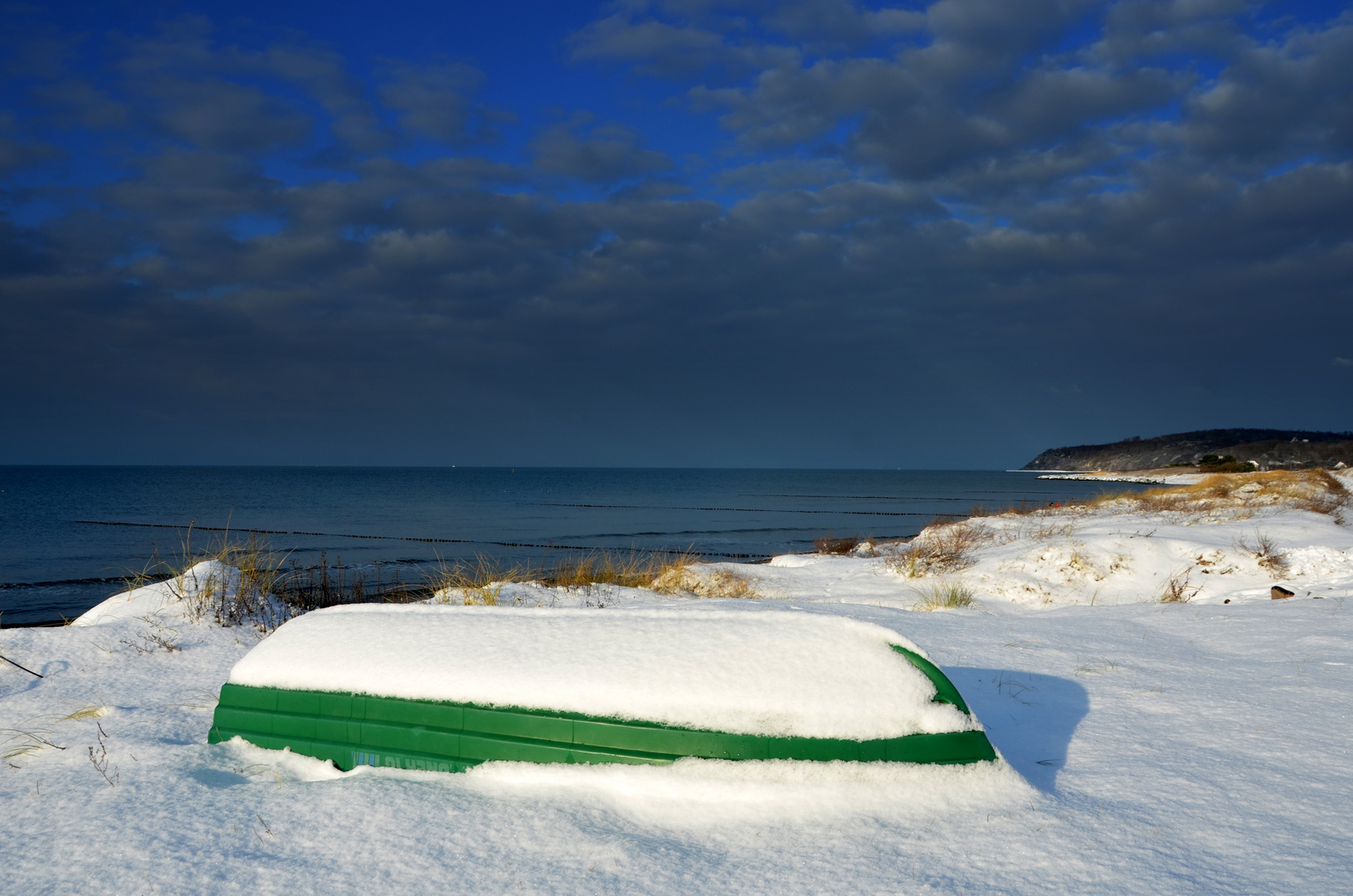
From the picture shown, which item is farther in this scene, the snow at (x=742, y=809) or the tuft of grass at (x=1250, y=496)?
the tuft of grass at (x=1250, y=496)

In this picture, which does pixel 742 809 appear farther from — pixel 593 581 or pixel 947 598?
pixel 593 581

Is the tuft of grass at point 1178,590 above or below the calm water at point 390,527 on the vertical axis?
above

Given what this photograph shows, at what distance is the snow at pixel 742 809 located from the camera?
2.16m

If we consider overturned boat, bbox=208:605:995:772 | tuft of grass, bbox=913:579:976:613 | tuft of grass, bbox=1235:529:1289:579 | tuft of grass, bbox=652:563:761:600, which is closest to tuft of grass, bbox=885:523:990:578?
tuft of grass, bbox=913:579:976:613

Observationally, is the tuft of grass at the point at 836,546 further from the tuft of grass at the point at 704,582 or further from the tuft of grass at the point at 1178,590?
the tuft of grass at the point at 1178,590

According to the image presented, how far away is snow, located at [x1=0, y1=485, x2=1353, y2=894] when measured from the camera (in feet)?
7.10

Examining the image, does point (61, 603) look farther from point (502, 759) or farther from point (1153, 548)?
point (1153, 548)

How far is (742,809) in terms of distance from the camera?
2.53 metres

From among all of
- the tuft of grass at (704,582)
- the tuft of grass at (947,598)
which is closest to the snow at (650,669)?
the tuft of grass at (947,598)

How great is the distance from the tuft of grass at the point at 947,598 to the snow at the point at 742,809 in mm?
3770

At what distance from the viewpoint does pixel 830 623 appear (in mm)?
2934

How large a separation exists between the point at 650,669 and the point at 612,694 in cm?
16

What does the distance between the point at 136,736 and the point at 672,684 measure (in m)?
2.58

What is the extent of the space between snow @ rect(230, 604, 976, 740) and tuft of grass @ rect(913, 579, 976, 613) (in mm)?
5145
